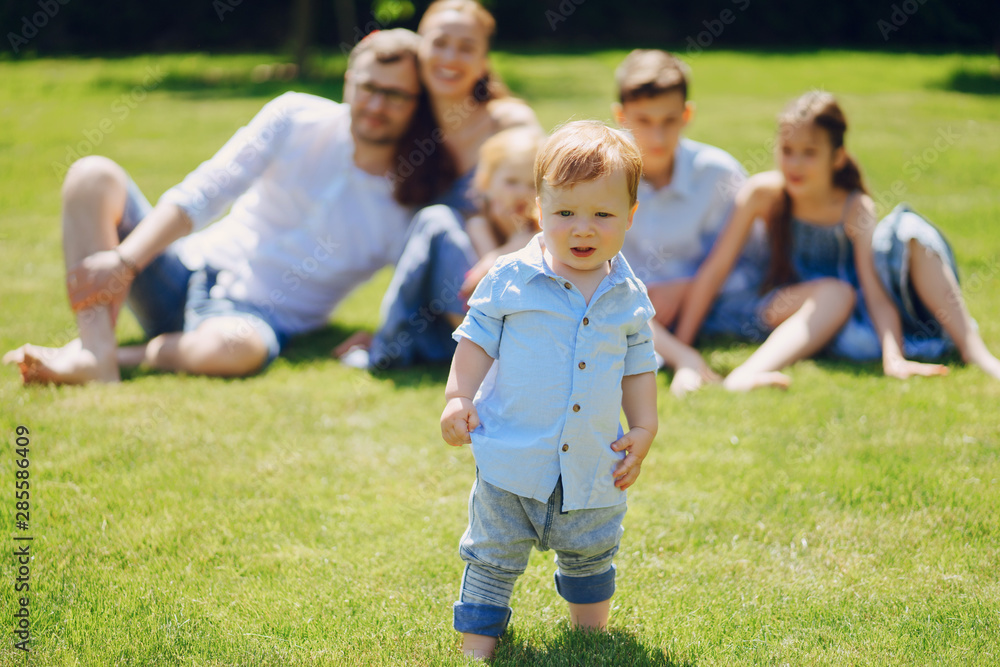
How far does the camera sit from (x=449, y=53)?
13.5 feet

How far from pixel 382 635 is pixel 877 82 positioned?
13.1 metres

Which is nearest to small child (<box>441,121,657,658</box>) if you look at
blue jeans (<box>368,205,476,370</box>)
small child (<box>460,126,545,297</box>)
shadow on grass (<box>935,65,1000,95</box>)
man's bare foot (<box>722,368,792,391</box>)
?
small child (<box>460,126,545,297</box>)

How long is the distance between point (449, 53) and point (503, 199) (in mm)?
793

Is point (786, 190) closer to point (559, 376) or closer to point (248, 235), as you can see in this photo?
point (248, 235)

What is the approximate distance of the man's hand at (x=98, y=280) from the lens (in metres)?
3.65

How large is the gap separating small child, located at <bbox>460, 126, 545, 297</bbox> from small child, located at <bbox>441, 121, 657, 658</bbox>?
1.71 m

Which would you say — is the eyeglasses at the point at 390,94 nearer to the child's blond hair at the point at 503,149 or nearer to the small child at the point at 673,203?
the child's blond hair at the point at 503,149

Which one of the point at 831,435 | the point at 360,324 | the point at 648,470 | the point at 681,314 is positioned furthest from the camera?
the point at 360,324

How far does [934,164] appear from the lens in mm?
8031

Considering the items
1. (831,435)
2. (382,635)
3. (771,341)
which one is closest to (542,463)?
(382,635)

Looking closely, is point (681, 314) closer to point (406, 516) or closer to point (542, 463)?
point (406, 516)

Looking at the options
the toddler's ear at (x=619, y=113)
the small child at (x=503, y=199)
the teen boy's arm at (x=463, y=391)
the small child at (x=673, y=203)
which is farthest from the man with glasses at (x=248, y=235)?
the teen boy's arm at (x=463, y=391)

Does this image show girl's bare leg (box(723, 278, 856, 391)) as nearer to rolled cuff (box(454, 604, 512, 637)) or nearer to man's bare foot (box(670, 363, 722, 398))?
man's bare foot (box(670, 363, 722, 398))

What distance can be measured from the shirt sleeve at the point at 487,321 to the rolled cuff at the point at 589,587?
58 cm
